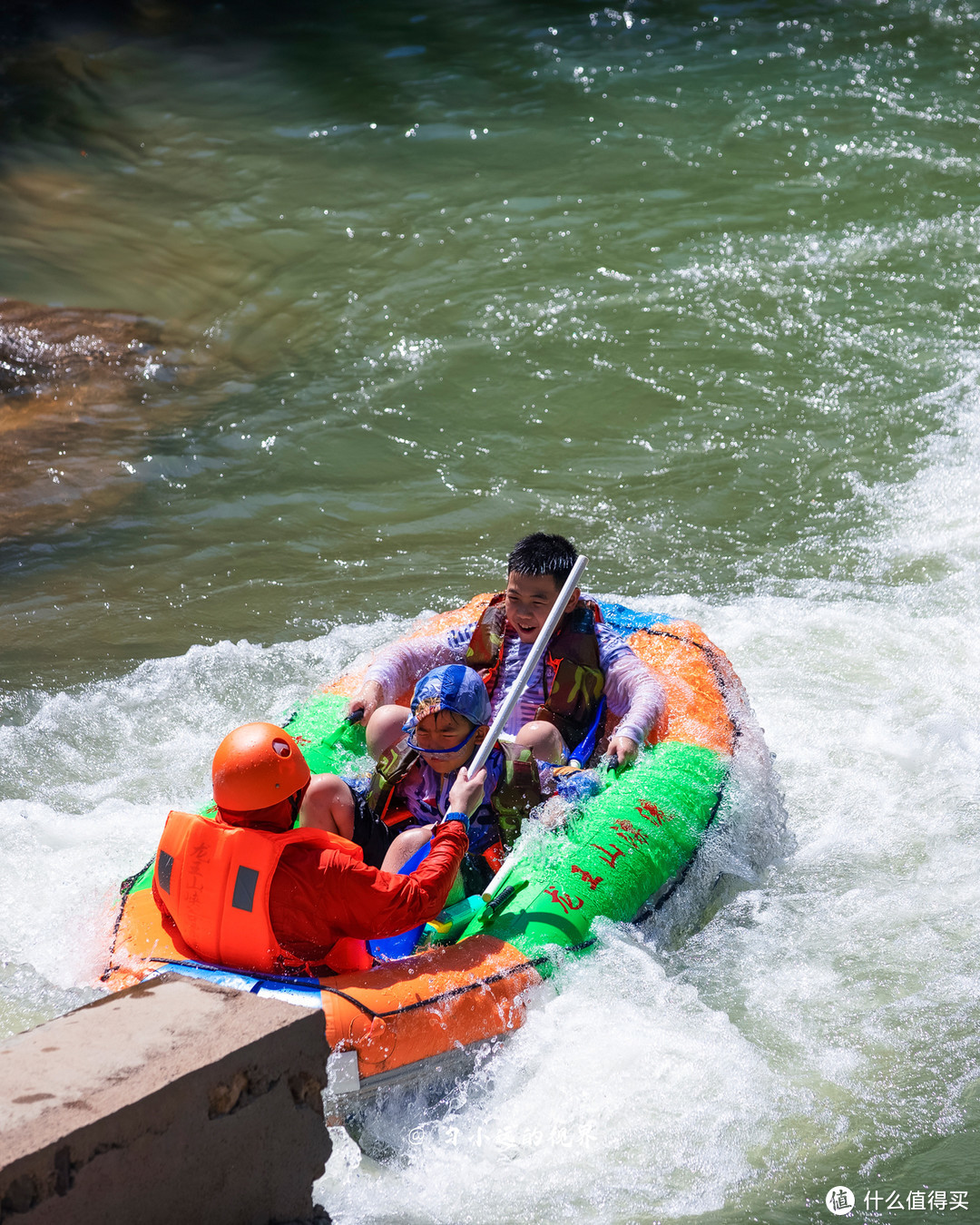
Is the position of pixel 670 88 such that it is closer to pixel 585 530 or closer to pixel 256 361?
pixel 256 361

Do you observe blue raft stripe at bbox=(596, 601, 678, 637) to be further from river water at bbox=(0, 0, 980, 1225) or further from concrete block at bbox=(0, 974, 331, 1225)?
concrete block at bbox=(0, 974, 331, 1225)

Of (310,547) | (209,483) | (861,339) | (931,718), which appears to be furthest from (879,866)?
(861,339)

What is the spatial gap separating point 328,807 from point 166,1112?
1.42 m

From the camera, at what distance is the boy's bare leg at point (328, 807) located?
12.0 ft

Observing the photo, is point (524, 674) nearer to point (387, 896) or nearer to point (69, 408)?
point (387, 896)

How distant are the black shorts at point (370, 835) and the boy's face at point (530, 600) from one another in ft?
2.88

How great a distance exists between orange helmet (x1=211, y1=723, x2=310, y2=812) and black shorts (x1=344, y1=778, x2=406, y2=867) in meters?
0.75

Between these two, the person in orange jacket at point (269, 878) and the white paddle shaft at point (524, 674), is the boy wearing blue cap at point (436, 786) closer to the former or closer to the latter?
the white paddle shaft at point (524, 674)

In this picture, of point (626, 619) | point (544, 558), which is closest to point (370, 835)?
point (544, 558)

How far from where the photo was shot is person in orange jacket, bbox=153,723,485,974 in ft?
9.92

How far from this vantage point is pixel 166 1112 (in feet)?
7.50

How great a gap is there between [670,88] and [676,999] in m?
11.1

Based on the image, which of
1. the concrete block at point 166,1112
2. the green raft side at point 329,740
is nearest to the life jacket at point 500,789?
the green raft side at point 329,740

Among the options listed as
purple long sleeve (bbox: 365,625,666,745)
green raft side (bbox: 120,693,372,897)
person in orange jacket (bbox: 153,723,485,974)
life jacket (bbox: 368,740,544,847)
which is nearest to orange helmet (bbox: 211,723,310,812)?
person in orange jacket (bbox: 153,723,485,974)
